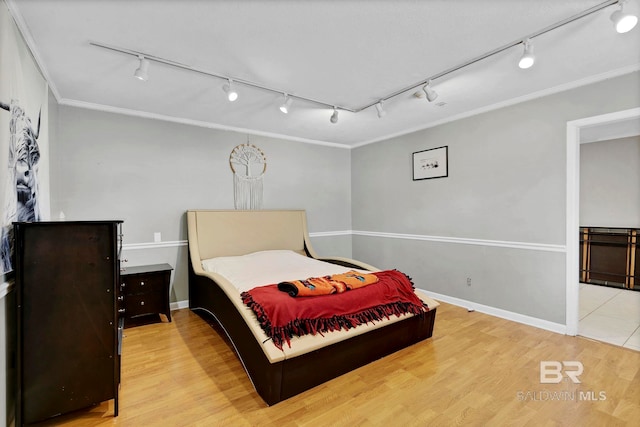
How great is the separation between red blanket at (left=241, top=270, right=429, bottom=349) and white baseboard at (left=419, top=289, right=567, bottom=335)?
125cm

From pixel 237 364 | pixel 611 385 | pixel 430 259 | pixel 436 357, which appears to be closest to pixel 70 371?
pixel 237 364

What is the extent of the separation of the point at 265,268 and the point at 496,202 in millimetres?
2704

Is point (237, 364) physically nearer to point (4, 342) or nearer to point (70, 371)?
point (70, 371)

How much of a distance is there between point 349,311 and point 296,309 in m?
0.46

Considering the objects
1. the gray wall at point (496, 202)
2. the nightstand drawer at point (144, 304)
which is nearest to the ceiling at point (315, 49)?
the gray wall at point (496, 202)

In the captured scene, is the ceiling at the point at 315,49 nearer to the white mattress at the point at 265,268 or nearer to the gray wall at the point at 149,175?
the gray wall at the point at 149,175

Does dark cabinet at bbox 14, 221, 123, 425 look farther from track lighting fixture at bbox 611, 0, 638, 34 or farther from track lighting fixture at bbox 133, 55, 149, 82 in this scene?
track lighting fixture at bbox 611, 0, 638, 34

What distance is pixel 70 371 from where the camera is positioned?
180cm

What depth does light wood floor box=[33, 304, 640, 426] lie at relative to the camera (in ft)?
6.09

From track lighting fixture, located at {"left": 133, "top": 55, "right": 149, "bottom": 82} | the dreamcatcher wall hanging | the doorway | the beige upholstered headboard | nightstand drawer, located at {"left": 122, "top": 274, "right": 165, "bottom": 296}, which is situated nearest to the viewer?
track lighting fixture, located at {"left": 133, "top": 55, "right": 149, "bottom": 82}

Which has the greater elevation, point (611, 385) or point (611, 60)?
point (611, 60)

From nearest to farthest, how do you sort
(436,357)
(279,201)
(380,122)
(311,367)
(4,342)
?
(4,342) → (311,367) → (436,357) → (380,122) → (279,201)
